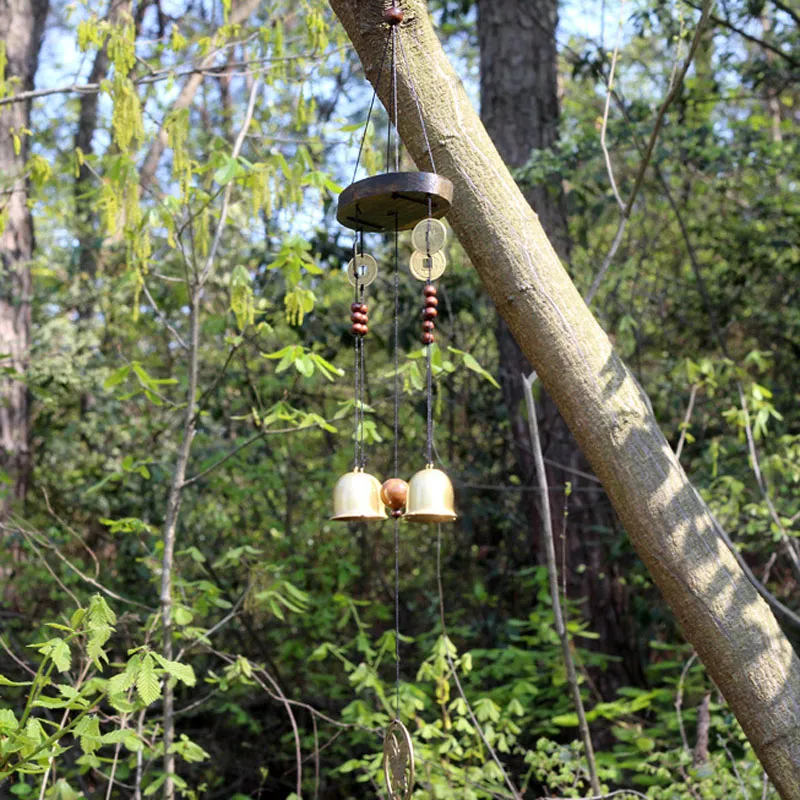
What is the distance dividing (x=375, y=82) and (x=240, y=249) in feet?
14.2

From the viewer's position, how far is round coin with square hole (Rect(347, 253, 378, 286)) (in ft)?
7.95

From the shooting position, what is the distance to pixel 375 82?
8.07 ft

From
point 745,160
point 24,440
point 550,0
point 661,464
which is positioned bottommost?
point 661,464

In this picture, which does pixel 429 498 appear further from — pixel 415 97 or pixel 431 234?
pixel 415 97

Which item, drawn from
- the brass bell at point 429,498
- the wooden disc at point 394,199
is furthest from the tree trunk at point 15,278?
the brass bell at point 429,498

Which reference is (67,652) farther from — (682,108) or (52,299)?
(52,299)

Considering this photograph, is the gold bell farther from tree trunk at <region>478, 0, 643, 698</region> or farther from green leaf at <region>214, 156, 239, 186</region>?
tree trunk at <region>478, 0, 643, 698</region>

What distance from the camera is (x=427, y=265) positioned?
230 cm

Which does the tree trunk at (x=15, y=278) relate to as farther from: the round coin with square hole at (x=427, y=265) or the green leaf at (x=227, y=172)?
the round coin with square hole at (x=427, y=265)

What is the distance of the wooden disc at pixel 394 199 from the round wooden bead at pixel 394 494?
24.1 inches

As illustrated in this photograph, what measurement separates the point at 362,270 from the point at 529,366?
311 centimetres

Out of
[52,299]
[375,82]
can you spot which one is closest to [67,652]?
[375,82]

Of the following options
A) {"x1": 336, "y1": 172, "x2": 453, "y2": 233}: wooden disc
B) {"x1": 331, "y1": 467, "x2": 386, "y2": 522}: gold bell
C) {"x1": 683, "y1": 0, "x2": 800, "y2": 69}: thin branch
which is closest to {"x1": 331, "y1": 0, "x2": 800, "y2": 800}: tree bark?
{"x1": 336, "y1": 172, "x2": 453, "y2": 233}: wooden disc

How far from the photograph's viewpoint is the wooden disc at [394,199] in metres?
2.18
